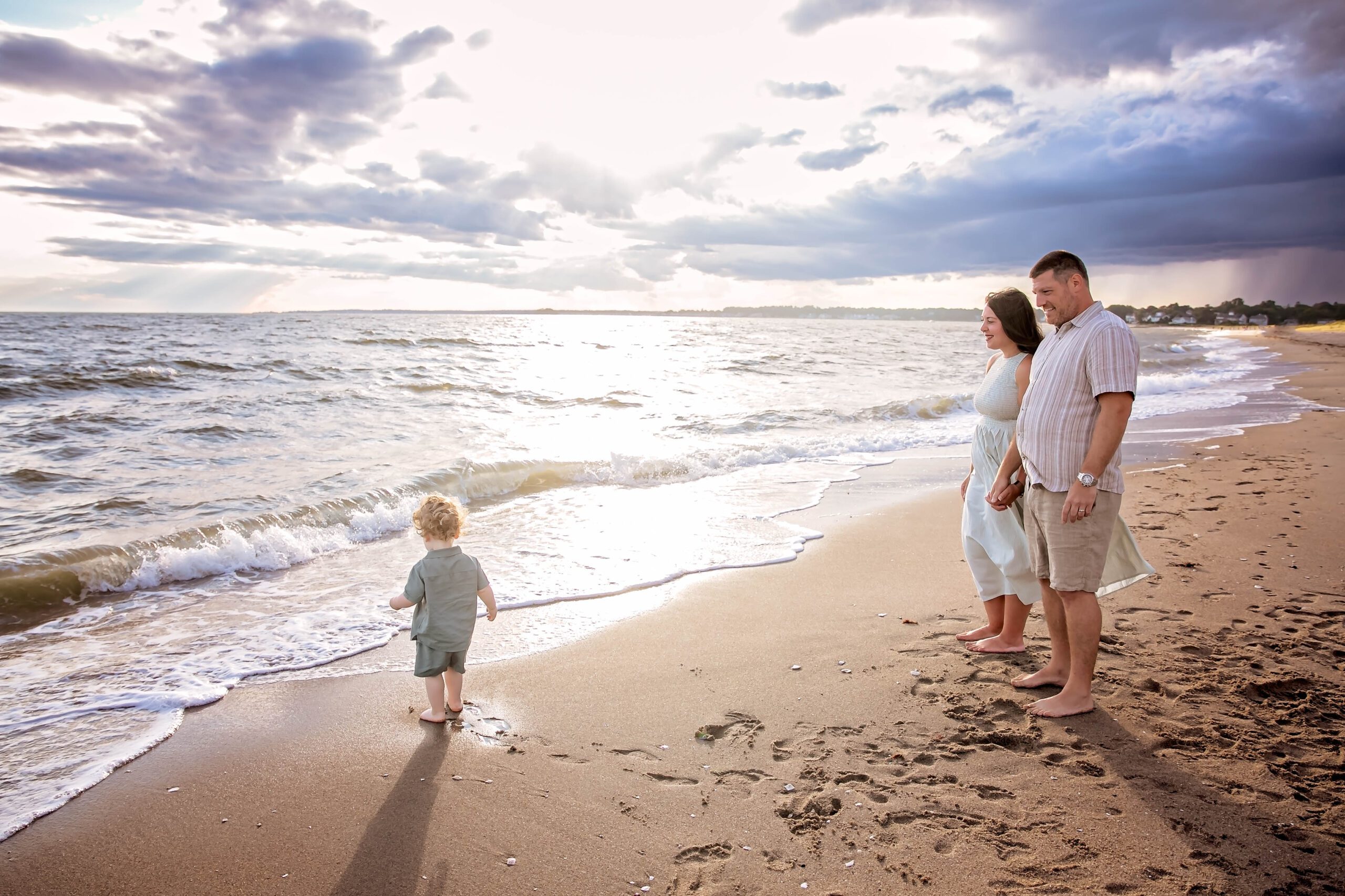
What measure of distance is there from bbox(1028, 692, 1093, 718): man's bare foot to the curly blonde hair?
2.91m

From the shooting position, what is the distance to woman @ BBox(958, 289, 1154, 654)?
159 inches

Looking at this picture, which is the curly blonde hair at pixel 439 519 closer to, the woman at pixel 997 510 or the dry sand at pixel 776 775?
the dry sand at pixel 776 775

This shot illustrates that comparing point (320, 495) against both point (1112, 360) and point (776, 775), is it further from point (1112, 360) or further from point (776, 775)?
point (1112, 360)

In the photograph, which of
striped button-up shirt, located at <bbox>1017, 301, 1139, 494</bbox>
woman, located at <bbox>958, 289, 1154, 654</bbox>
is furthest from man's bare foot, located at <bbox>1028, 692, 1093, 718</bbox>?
striped button-up shirt, located at <bbox>1017, 301, 1139, 494</bbox>

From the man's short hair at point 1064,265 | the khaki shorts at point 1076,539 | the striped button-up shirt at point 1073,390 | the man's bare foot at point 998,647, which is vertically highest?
the man's short hair at point 1064,265

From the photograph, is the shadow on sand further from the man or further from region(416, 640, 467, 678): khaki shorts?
the man

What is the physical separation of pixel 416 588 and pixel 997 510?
3.19 m

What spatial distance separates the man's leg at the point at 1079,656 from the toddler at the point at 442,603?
108 inches

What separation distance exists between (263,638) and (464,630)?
6.90 ft

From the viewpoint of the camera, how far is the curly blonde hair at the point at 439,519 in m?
3.67

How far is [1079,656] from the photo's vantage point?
11.4ft

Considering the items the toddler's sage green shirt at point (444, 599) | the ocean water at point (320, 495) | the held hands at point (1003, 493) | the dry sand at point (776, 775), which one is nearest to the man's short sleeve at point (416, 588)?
the toddler's sage green shirt at point (444, 599)

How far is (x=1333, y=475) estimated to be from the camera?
8.38 m

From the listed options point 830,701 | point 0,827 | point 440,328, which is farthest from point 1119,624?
point 440,328
